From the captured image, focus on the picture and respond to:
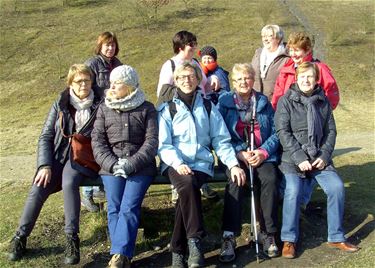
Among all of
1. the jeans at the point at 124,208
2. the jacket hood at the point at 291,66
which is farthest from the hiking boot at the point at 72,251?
the jacket hood at the point at 291,66

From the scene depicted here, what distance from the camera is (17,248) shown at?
4852mm

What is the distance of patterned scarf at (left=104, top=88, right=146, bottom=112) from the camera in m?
4.80

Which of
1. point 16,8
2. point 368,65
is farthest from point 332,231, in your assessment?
point 16,8

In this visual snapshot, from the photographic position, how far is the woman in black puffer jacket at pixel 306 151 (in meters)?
4.85

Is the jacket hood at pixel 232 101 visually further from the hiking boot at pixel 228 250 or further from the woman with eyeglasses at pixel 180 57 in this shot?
the hiking boot at pixel 228 250

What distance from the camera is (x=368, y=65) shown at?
17859mm

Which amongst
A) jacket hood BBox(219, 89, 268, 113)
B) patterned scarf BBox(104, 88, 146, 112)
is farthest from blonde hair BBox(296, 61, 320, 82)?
patterned scarf BBox(104, 88, 146, 112)

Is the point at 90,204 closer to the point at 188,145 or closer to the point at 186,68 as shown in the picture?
the point at 188,145

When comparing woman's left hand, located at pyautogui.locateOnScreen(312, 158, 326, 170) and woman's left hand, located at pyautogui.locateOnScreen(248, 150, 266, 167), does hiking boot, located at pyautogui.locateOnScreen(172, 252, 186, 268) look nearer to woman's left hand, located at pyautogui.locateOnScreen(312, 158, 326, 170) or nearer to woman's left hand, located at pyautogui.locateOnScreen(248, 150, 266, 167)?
woman's left hand, located at pyautogui.locateOnScreen(248, 150, 266, 167)

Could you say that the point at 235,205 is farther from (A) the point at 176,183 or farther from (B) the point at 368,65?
(B) the point at 368,65

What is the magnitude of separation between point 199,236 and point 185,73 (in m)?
1.55

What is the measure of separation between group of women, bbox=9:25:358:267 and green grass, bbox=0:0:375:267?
1.82 feet

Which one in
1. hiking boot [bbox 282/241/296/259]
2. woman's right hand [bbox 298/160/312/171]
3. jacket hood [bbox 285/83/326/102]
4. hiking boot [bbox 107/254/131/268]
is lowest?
hiking boot [bbox 282/241/296/259]

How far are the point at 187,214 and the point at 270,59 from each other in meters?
2.52
